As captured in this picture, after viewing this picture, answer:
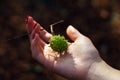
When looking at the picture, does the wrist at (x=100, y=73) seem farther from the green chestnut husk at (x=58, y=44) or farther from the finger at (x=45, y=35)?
the finger at (x=45, y=35)

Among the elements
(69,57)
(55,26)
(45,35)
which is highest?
(55,26)

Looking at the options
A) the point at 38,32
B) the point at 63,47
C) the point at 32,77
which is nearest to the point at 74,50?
the point at 63,47

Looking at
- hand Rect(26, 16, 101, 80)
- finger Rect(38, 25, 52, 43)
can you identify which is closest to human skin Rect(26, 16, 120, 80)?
hand Rect(26, 16, 101, 80)

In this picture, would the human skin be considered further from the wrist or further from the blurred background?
the blurred background

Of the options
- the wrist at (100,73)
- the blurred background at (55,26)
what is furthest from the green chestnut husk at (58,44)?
the blurred background at (55,26)

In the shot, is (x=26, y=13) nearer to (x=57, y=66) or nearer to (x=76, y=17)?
(x=76, y=17)

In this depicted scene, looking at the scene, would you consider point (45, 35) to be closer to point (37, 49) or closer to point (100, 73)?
point (37, 49)

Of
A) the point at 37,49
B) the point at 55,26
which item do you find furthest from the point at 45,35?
the point at 55,26
